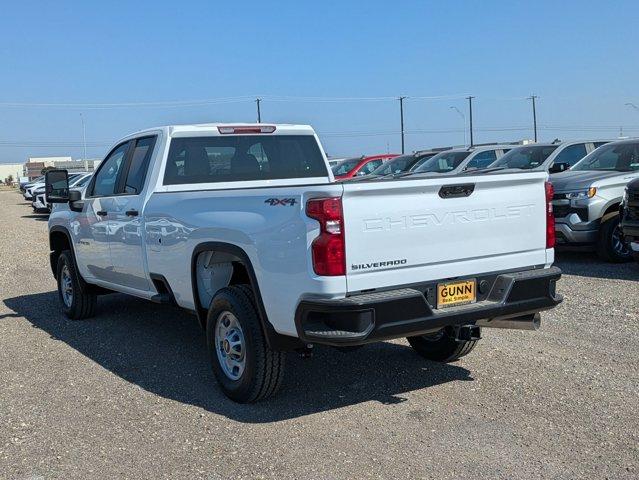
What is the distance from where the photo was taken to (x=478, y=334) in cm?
498

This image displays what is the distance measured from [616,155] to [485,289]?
8.18 meters

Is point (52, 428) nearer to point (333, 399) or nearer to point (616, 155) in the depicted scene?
point (333, 399)

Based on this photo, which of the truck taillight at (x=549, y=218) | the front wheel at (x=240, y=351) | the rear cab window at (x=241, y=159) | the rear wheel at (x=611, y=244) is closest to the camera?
the front wheel at (x=240, y=351)

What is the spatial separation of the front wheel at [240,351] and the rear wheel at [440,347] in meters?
1.55

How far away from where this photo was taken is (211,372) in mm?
5988

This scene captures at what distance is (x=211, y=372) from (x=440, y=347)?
75.8 inches

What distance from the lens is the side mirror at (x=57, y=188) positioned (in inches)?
309

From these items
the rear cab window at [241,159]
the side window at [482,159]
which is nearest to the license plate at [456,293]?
the rear cab window at [241,159]

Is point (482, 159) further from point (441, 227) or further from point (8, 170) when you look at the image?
point (8, 170)

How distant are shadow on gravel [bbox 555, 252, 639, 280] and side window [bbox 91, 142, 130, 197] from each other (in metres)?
6.37

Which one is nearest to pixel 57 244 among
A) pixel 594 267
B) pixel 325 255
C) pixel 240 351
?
pixel 240 351

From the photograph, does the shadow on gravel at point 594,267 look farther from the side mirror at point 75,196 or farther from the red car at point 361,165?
the red car at point 361,165

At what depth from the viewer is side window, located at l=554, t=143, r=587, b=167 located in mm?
13312

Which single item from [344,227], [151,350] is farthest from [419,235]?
[151,350]
